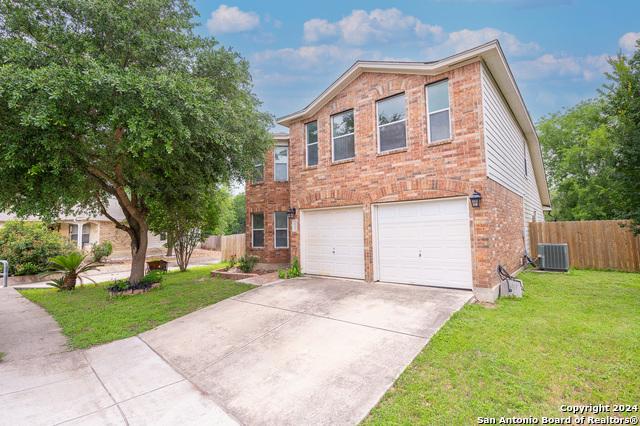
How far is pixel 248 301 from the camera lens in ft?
22.1

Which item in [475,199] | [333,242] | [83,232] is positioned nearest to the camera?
[475,199]

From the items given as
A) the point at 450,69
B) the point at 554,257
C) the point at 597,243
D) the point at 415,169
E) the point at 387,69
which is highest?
the point at 387,69

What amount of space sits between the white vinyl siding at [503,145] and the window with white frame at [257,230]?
29.8 feet

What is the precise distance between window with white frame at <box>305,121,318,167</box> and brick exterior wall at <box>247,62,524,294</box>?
179 mm

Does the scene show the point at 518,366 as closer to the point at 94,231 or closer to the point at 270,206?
the point at 270,206

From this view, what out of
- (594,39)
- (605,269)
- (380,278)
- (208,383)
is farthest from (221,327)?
(594,39)

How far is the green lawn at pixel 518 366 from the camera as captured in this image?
9.00 feet

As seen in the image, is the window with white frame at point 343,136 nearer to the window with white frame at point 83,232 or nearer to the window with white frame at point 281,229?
the window with white frame at point 281,229

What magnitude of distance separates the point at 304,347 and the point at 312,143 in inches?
275

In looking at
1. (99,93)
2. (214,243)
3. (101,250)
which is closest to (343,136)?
(99,93)

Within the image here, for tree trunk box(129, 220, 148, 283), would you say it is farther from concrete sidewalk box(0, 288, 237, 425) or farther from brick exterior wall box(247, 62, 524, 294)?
brick exterior wall box(247, 62, 524, 294)

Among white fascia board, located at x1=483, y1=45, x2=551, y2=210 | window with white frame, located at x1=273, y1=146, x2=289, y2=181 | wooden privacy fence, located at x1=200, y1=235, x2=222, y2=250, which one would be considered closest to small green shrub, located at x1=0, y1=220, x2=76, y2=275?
window with white frame, located at x1=273, y1=146, x2=289, y2=181

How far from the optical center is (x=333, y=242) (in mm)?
8930

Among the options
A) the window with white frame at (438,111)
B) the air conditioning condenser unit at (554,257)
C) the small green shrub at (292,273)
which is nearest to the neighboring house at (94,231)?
the small green shrub at (292,273)
